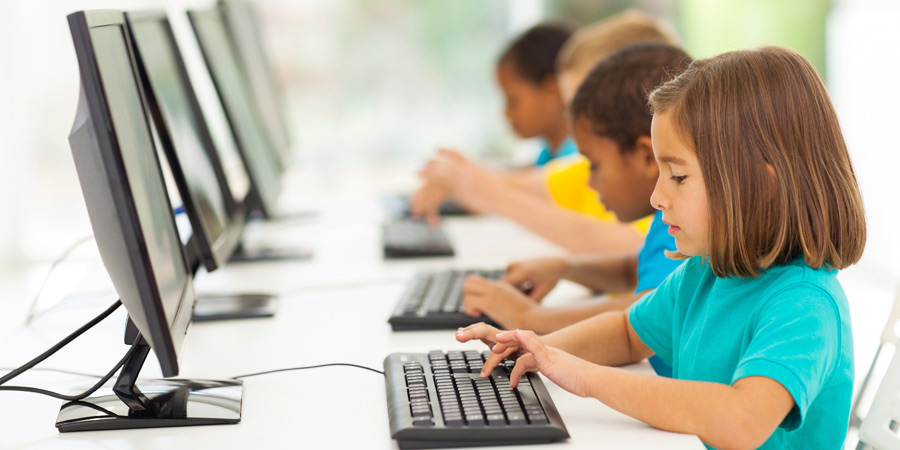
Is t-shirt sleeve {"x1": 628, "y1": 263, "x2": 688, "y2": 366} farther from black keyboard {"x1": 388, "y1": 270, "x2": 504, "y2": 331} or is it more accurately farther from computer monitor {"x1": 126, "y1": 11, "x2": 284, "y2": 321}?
computer monitor {"x1": 126, "y1": 11, "x2": 284, "y2": 321}

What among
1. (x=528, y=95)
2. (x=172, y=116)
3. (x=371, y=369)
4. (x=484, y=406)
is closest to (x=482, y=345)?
(x=371, y=369)

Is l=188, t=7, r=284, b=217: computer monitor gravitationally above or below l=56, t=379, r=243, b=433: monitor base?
above

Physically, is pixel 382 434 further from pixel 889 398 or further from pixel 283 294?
pixel 283 294

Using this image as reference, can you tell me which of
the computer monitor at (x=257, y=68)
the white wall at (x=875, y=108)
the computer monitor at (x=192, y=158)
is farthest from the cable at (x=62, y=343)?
the white wall at (x=875, y=108)

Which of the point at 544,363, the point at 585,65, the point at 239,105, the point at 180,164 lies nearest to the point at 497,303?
the point at 544,363

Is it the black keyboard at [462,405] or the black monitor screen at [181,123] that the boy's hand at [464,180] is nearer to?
the black monitor screen at [181,123]

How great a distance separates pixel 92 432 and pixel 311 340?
382 mm

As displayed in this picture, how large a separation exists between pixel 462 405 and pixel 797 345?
33 cm

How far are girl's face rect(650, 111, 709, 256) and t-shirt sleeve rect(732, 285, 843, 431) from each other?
0.33ft

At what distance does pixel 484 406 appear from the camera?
0.86 m

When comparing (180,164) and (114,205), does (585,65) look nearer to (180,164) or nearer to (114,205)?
(180,164)

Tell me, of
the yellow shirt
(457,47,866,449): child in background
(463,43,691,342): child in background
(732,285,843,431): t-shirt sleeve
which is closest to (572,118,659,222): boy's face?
(463,43,691,342): child in background

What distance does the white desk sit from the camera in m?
0.85

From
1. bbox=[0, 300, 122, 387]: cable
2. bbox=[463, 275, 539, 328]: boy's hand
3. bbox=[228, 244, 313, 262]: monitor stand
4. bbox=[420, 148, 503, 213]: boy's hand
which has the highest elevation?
bbox=[0, 300, 122, 387]: cable
